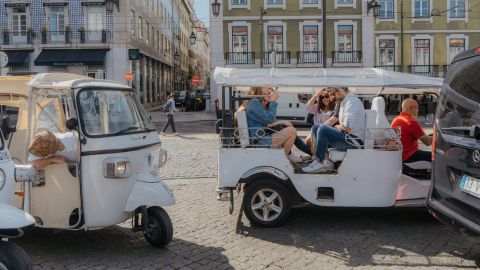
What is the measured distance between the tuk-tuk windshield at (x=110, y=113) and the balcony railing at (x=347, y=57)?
34008 mm

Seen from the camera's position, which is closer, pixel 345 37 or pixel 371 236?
pixel 371 236

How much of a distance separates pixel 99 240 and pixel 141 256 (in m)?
0.84

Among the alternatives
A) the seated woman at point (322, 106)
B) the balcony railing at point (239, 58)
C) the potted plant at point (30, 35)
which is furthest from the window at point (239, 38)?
the seated woman at point (322, 106)

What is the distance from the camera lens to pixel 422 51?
40094 mm

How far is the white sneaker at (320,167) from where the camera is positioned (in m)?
6.59

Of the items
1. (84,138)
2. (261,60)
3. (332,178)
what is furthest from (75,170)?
(261,60)

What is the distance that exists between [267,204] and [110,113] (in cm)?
224

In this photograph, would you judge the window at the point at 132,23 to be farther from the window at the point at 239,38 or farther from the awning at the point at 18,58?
the window at the point at 239,38

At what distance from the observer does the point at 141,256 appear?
544 centimetres

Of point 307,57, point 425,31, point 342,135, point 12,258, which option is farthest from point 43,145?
point 425,31

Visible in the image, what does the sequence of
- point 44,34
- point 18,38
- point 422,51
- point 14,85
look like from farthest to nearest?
point 422,51, point 18,38, point 44,34, point 14,85

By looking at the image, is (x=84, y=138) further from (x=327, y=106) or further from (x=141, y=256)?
(x=327, y=106)

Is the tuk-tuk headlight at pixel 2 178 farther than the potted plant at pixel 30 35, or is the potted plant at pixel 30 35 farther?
the potted plant at pixel 30 35

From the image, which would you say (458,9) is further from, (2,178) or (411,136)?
(2,178)
